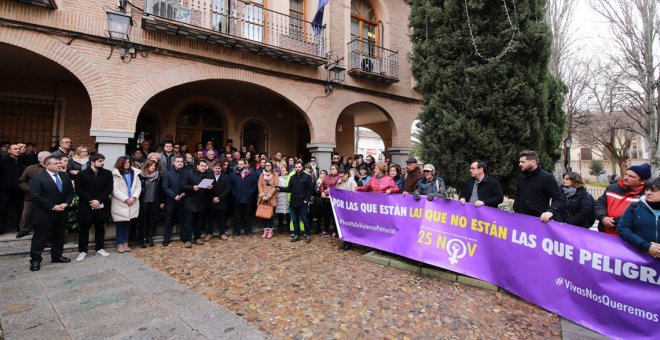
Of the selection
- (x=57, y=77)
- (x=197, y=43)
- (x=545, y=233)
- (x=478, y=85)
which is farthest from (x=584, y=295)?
(x=57, y=77)

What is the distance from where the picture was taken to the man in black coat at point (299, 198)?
6.73 metres

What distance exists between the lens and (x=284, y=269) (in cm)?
484

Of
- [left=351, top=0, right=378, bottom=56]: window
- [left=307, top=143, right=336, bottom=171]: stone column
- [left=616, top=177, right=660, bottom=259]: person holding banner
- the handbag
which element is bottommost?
the handbag

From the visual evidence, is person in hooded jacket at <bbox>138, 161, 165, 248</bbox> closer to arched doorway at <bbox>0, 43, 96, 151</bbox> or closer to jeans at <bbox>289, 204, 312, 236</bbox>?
jeans at <bbox>289, 204, 312, 236</bbox>

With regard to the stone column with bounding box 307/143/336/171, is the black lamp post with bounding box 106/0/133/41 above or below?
above

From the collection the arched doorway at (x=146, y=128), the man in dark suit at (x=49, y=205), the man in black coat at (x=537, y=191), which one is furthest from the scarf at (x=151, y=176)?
the man in black coat at (x=537, y=191)

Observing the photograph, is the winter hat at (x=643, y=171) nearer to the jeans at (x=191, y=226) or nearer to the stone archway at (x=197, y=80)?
the jeans at (x=191, y=226)

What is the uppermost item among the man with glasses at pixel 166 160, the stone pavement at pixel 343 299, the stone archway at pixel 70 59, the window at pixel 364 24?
the window at pixel 364 24

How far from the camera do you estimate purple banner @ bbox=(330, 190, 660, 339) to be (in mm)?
2881

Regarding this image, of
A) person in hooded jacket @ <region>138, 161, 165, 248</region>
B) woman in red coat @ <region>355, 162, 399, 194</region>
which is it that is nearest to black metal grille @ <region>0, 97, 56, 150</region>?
person in hooded jacket @ <region>138, 161, 165, 248</region>

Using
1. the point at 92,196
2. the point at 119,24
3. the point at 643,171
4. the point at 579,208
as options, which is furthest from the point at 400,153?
the point at 92,196

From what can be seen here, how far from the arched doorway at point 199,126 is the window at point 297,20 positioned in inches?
163

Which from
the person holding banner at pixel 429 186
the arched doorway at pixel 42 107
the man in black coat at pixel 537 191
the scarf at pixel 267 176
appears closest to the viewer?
the man in black coat at pixel 537 191

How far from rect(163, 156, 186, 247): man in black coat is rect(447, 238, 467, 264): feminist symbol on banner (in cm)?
499
